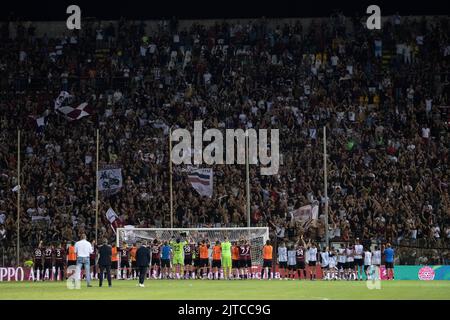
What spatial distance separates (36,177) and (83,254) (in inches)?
615

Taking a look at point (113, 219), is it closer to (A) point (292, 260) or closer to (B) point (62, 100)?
(A) point (292, 260)

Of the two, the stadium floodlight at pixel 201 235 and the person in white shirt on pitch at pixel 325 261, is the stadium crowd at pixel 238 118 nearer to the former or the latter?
the stadium floodlight at pixel 201 235

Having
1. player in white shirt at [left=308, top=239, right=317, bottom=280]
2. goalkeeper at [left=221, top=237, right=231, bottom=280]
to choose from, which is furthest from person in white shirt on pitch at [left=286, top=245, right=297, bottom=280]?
goalkeeper at [left=221, top=237, right=231, bottom=280]

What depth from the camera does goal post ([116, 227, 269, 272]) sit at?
47.2 metres

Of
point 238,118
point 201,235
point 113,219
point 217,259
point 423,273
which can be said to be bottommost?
point 423,273

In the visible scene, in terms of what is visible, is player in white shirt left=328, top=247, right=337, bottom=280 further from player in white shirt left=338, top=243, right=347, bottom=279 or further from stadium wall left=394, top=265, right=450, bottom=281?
stadium wall left=394, top=265, right=450, bottom=281

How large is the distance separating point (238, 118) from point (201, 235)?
34.5 ft

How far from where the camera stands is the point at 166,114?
5694 centimetres

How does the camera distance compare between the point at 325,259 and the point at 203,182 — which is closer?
the point at 325,259

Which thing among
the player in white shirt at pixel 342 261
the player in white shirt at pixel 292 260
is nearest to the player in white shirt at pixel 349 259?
the player in white shirt at pixel 342 261

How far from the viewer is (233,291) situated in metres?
35.8

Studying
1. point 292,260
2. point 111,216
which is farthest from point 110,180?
point 292,260
